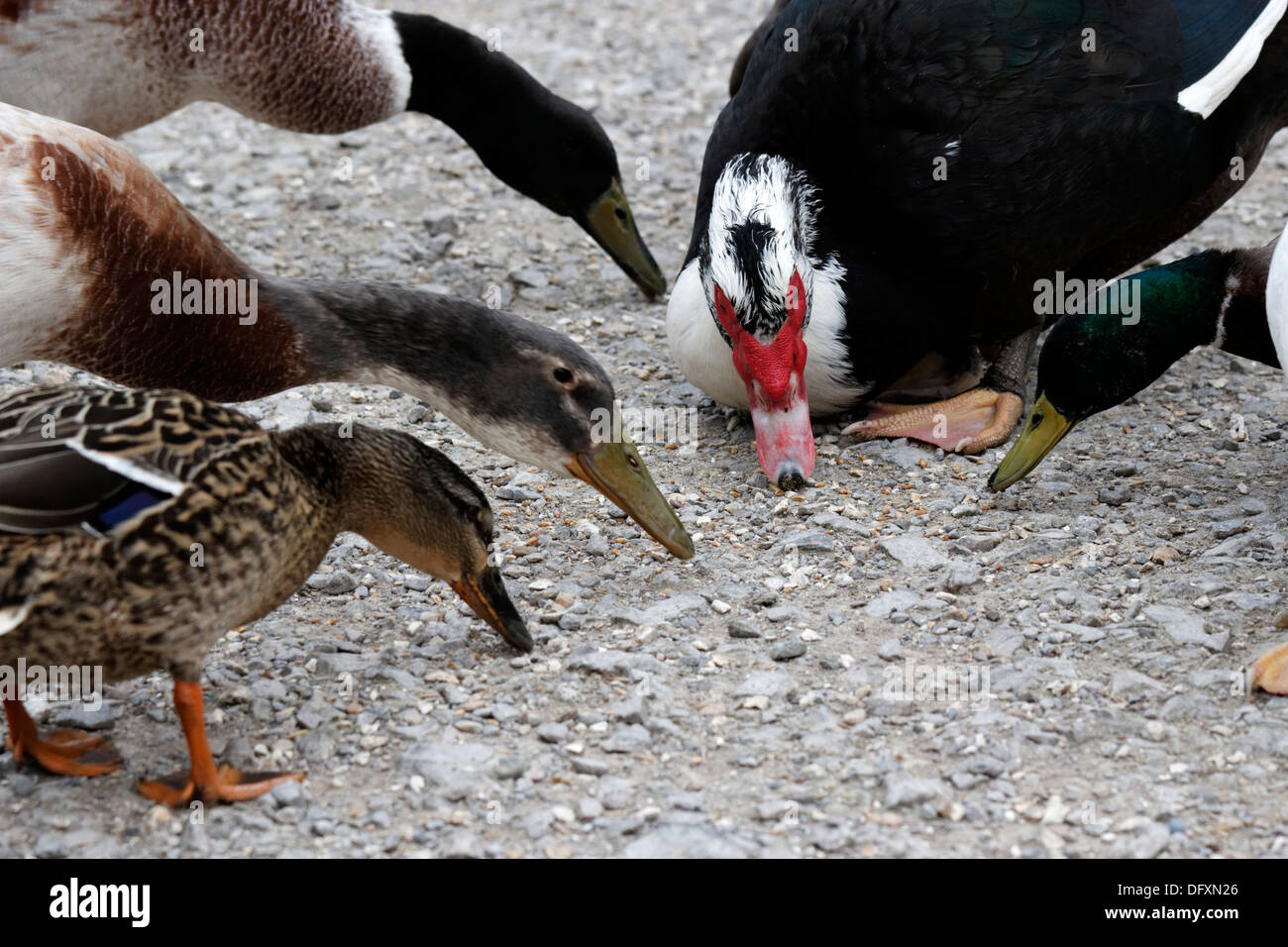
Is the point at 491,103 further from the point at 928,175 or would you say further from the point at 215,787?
the point at 215,787

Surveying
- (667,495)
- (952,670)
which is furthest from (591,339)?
(952,670)

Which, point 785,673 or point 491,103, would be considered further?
point 491,103

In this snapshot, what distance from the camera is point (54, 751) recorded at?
346 cm

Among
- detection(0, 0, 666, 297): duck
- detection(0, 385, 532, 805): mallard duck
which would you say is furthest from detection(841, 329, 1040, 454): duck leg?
detection(0, 385, 532, 805): mallard duck

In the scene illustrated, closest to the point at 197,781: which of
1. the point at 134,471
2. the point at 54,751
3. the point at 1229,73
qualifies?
the point at 54,751

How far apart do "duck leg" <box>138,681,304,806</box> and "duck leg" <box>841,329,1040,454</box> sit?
8.61 ft

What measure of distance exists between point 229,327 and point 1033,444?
2498 millimetres

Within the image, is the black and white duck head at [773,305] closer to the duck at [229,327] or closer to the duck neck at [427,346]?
the duck at [229,327]

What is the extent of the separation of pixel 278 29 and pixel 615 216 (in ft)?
4.99

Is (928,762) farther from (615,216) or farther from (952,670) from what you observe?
(615,216)

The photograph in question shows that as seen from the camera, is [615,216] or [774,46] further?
[615,216]

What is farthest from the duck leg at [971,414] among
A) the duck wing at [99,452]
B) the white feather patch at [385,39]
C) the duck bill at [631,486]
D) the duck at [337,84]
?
the duck wing at [99,452]

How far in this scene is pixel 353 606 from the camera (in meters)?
4.25

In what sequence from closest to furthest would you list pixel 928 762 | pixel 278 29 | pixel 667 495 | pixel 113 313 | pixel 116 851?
pixel 116 851, pixel 928 762, pixel 113 313, pixel 667 495, pixel 278 29
